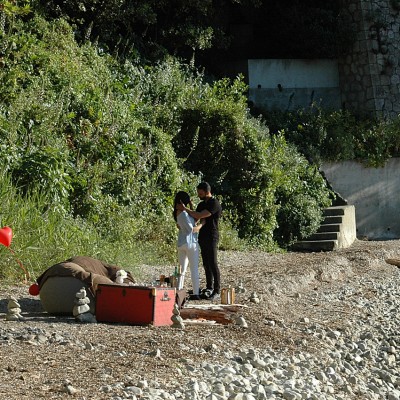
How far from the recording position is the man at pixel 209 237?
11.9 metres

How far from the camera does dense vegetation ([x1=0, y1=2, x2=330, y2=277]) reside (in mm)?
13703

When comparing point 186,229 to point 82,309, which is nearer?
point 82,309

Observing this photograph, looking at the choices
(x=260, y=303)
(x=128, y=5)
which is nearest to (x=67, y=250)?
(x=260, y=303)

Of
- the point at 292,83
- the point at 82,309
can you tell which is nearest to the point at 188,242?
the point at 82,309

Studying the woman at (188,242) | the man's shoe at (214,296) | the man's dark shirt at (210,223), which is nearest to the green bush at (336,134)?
the man's dark shirt at (210,223)

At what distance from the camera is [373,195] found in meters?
24.3

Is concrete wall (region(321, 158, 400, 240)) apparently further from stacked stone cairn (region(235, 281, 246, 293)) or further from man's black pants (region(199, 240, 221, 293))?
man's black pants (region(199, 240, 221, 293))

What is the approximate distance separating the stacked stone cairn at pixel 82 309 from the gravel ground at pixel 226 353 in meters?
0.10

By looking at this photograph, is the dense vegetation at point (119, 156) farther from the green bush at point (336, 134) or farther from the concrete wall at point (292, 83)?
the concrete wall at point (292, 83)

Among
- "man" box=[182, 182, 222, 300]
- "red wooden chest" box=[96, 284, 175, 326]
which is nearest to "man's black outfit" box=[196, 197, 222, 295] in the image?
"man" box=[182, 182, 222, 300]

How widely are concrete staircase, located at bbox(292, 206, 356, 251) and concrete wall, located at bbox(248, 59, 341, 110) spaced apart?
4.31 metres

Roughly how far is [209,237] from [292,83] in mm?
14381

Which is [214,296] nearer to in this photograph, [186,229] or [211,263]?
[211,263]

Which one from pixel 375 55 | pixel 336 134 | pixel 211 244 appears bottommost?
pixel 211 244
